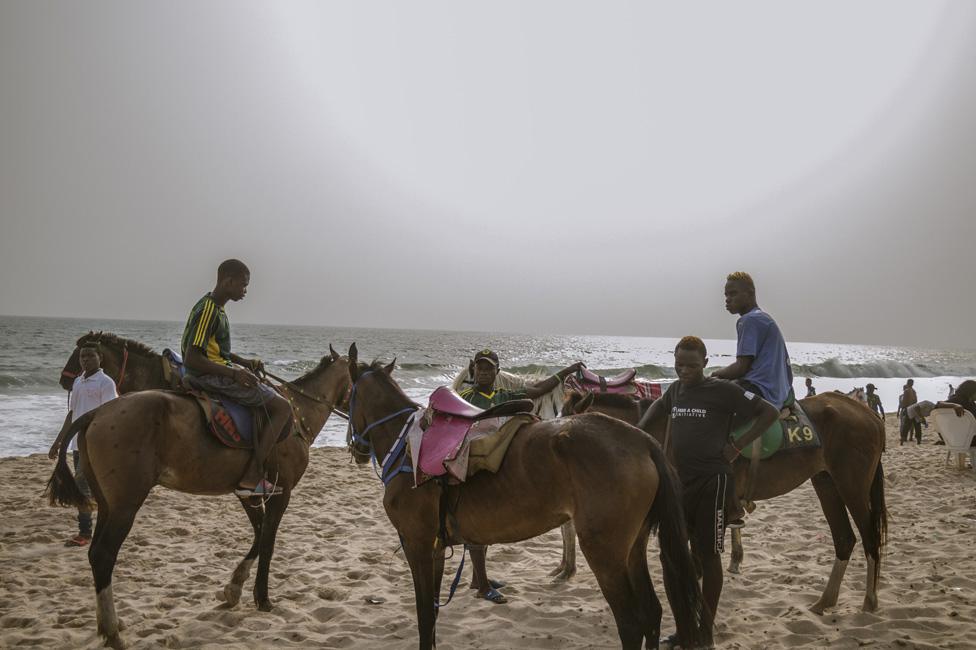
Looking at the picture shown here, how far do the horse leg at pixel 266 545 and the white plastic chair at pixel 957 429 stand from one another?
11507 millimetres

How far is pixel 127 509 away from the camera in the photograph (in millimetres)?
4449

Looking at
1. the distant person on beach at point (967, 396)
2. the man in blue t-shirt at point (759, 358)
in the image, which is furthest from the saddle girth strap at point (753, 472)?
the distant person on beach at point (967, 396)

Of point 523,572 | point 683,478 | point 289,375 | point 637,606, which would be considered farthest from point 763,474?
point 289,375

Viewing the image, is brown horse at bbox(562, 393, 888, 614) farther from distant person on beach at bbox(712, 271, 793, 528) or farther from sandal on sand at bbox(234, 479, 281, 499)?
sandal on sand at bbox(234, 479, 281, 499)

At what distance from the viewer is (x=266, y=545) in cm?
533

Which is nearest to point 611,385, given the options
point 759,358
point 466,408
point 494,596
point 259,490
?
point 759,358

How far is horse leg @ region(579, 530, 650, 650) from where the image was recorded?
3.12 m

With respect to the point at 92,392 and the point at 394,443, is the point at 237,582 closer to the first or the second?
the point at 394,443

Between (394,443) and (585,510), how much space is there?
1659mm

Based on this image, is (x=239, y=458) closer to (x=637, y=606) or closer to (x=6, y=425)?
(x=637, y=606)

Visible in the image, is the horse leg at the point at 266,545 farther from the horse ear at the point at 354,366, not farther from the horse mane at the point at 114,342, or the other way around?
the horse mane at the point at 114,342

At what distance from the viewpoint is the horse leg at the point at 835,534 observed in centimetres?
488

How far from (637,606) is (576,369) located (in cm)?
370

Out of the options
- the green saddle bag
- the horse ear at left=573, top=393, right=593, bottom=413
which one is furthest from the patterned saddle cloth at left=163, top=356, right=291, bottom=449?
the green saddle bag
